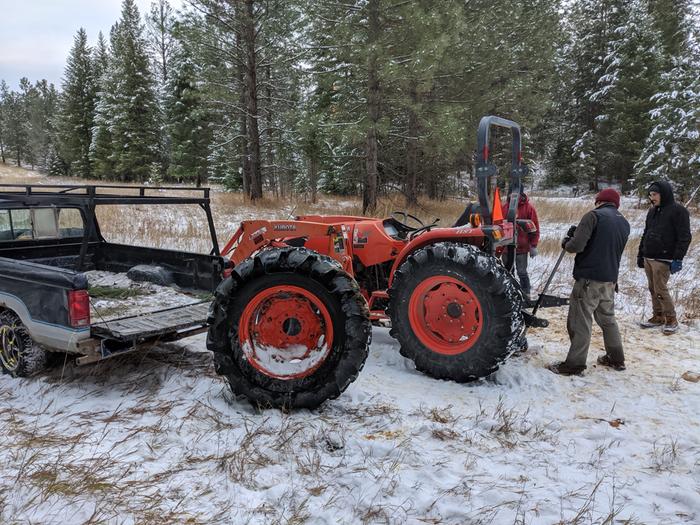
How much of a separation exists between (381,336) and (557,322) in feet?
8.54

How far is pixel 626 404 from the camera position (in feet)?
12.9

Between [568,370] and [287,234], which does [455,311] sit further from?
[287,234]

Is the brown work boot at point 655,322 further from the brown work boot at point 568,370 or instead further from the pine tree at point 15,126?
the pine tree at point 15,126

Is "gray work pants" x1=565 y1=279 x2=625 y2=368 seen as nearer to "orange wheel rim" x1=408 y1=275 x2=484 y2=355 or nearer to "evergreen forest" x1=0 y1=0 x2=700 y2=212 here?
"orange wheel rim" x1=408 y1=275 x2=484 y2=355

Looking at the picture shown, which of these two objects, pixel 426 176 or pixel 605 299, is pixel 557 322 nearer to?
pixel 605 299

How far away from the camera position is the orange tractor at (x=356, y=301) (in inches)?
136

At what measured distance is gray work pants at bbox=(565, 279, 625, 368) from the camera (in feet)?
15.1

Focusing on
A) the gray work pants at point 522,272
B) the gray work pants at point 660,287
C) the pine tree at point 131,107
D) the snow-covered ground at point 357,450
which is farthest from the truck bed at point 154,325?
the pine tree at point 131,107

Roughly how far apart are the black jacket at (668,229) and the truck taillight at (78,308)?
21.9 ft

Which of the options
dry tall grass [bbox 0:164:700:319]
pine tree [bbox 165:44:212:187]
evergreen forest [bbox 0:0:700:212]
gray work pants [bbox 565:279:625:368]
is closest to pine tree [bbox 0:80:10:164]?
evergreen forest [bbox 0:0:700:212]

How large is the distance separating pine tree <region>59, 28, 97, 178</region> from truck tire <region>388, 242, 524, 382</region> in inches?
1628

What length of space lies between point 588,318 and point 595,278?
0.40m

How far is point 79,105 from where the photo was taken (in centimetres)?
3909

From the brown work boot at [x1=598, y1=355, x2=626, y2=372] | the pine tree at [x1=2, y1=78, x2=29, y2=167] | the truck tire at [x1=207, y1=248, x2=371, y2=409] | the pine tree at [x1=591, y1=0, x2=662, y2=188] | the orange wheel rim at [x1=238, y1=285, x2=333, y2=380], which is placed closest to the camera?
the truck tire at [x1=207, y1=248, x2=371, y2=409]
